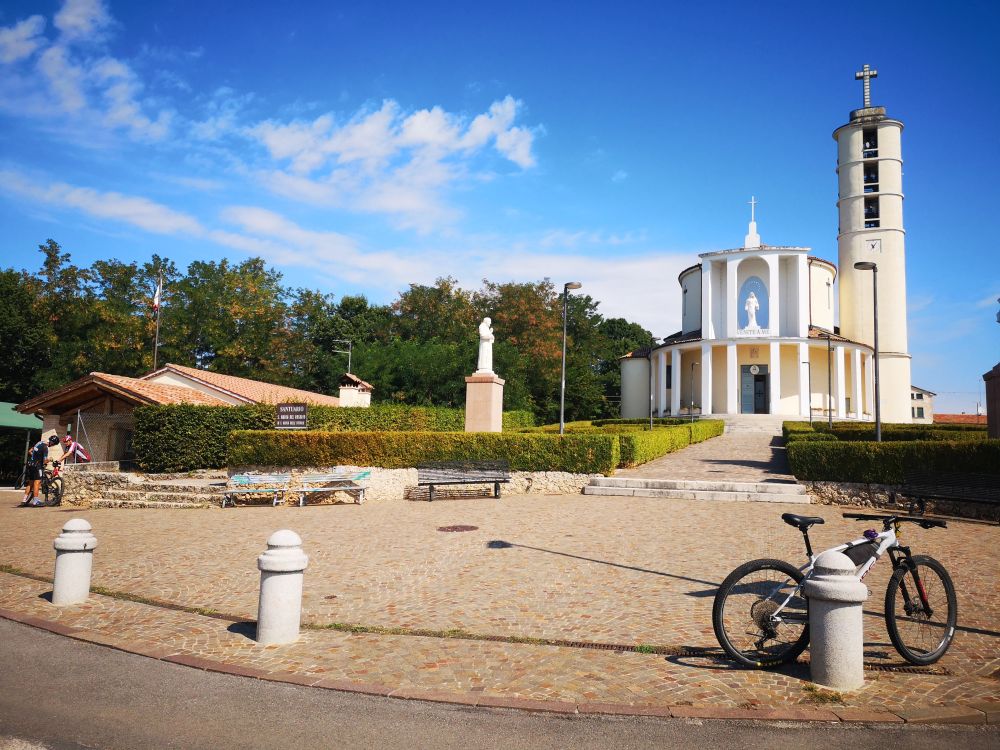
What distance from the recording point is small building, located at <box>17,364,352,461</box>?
23453 mm

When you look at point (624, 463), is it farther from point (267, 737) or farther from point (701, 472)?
point (267, 737)

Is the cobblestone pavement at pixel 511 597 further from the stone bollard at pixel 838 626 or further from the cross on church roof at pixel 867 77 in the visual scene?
the cross on church roof at pixel 867 77

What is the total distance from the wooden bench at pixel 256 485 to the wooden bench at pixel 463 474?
3613mm

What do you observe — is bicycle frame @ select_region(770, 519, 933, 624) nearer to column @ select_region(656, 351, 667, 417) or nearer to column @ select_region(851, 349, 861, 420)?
column @ select_region(656, 351, 667, 417)

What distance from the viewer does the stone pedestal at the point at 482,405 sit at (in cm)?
2040

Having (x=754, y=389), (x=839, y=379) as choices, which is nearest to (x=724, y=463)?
(x=839, y=379)

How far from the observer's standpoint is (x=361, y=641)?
5855mm

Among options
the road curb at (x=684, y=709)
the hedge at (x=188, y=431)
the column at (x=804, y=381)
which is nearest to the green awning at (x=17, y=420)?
the hedge at (x=188, y=431)

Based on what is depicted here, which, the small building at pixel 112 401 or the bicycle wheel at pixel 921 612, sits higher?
the small building at pixel 112 401

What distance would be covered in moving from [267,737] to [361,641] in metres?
1.84

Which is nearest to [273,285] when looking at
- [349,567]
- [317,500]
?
[317,500]

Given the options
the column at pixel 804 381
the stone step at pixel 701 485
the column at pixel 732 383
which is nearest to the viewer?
the stone step at pixel 701 485

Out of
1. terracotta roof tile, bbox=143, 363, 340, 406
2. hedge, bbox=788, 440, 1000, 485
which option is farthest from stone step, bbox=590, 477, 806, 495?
terracotta roof tile, bbox=143, 363, 340, 406

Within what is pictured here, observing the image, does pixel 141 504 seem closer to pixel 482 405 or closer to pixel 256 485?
pixel 256 485
